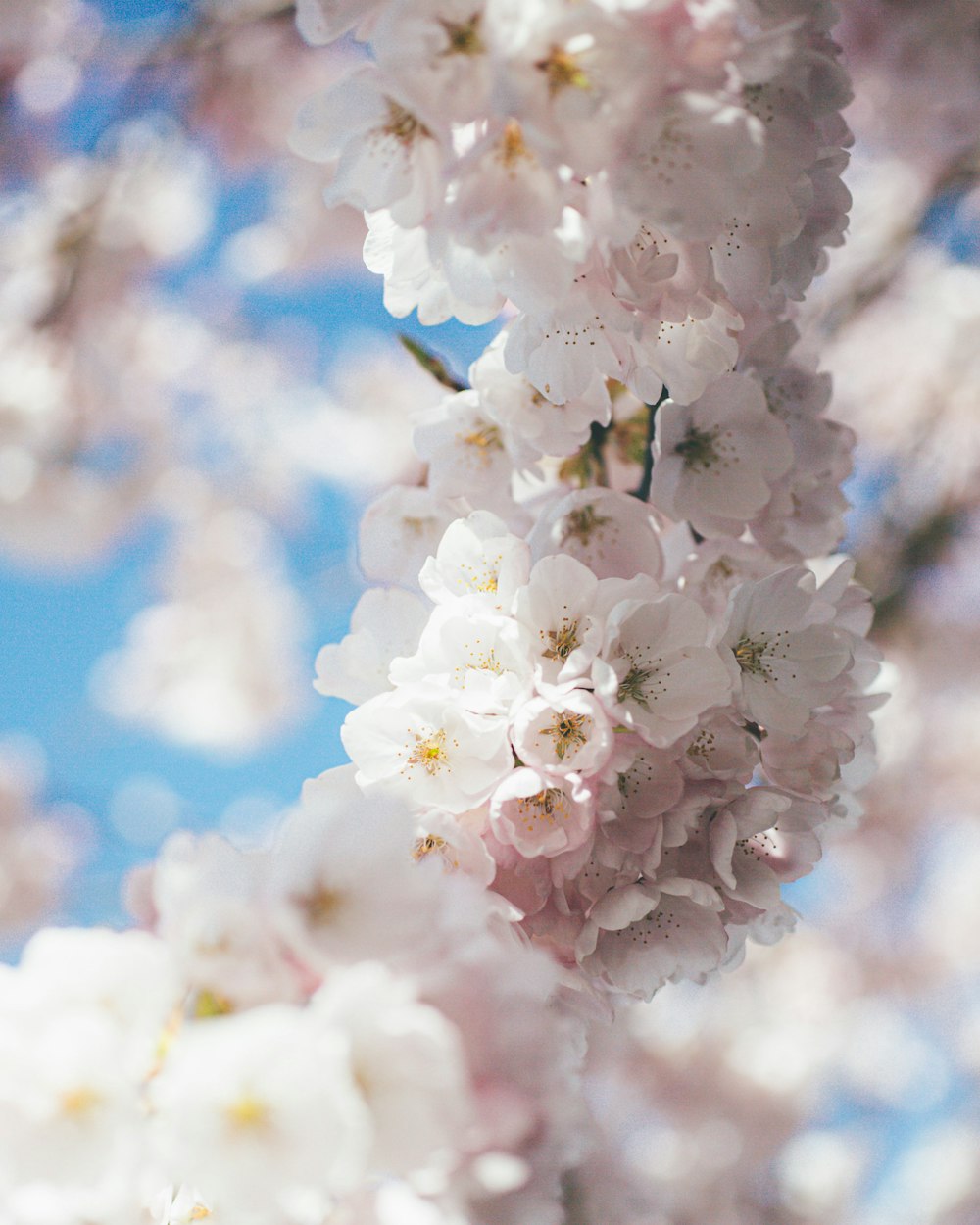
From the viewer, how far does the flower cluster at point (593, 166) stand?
1.52 feet

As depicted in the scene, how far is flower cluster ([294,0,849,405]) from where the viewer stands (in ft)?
1.52

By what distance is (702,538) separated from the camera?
0.75 meters

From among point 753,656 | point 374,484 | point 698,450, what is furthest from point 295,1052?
point 374,484

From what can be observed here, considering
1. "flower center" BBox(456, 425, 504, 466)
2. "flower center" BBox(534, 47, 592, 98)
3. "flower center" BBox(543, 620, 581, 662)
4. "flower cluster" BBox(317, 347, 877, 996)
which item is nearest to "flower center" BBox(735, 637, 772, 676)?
"flower cluster" BBox(317, 347, 877, 996)

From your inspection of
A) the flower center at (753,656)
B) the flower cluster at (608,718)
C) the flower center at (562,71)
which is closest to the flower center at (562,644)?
the flower cluster at (608,718)

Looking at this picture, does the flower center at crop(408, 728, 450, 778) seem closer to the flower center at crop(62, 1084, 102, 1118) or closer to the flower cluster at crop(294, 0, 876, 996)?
the flower cluster at crop(294, 0, 876, 996)

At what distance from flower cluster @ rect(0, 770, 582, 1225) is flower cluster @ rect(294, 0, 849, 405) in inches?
12.5

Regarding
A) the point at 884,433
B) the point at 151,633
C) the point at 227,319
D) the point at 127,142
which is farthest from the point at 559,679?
the point at 151,633

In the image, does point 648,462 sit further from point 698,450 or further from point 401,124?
point 401,124

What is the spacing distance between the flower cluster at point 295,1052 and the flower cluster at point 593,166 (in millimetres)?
316

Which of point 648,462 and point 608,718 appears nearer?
point 608,718

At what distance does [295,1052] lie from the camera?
37 cm

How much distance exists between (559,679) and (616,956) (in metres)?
0.18

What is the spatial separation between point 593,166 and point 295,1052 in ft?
1.43
